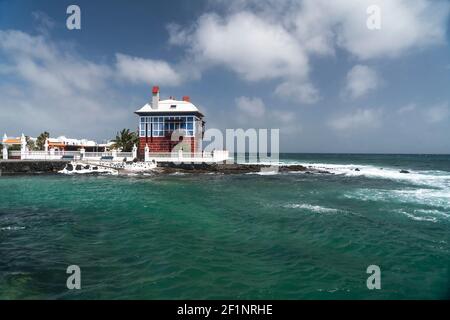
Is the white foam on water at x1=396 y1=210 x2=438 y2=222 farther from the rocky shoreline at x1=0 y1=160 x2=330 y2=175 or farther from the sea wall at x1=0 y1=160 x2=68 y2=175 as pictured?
the sea wall at x1=0 y1=160 x2=68 y2=175

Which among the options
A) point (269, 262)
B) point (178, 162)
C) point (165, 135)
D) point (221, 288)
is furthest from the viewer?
point (165, 135)

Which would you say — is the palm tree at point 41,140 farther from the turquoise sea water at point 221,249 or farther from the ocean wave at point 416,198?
the ocean wave at point 416,198

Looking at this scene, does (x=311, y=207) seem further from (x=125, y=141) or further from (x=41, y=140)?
(x=41, y=140)

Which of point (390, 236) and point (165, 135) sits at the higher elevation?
point (165, 135)

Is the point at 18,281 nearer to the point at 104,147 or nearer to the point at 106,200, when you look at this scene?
the point at 106,200

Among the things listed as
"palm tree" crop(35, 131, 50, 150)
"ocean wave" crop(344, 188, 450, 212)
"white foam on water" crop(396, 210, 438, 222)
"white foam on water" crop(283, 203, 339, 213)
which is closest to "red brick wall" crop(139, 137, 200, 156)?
"palm tree" crop(35, 131, 50, 150)
